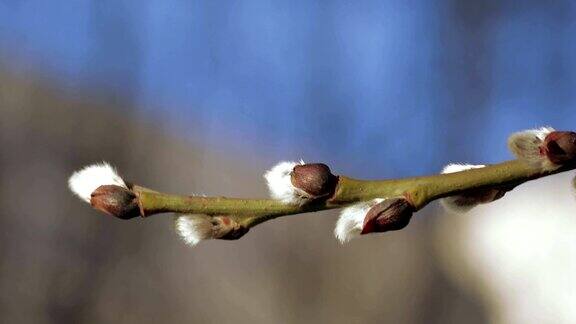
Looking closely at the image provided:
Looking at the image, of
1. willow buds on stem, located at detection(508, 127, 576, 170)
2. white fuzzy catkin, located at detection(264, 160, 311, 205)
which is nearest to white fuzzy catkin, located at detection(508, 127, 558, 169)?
willow buds on stem, located at detection(508, 127, 576, 170)

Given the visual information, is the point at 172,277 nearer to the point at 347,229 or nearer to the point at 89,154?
the point at 89,154

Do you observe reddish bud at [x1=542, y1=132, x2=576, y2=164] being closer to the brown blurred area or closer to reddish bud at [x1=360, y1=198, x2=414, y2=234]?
reddish bud at [x1=360, y1=198, x2=414, y2=234]

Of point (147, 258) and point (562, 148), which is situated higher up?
point (147, 258)

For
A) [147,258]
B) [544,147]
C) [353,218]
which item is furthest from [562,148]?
[147,258]

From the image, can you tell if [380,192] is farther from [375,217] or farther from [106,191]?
[106,191]

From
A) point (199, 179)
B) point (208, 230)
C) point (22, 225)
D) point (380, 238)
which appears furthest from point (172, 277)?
point (208, 230)

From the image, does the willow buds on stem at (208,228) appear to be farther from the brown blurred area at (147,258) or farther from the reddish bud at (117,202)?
the brown blurred area at (147,258)

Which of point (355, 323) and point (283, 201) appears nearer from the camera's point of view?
point (283, 201)
